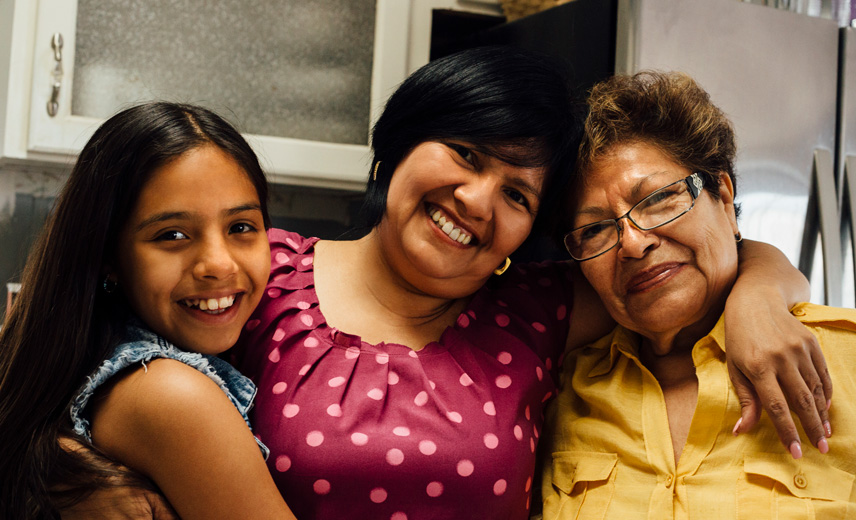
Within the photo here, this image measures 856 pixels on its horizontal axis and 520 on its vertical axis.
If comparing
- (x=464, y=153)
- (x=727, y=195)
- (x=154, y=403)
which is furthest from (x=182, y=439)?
(x=727, y=195)

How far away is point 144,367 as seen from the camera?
977 millimetres

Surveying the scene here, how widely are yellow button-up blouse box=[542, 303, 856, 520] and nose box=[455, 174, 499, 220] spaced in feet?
1.29

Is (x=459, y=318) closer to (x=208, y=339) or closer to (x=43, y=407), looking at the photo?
(x=208, y=339)

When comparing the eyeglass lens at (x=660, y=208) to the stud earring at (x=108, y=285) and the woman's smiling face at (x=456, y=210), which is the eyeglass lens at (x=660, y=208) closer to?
the woman's smiling face at (x=456, y=210)

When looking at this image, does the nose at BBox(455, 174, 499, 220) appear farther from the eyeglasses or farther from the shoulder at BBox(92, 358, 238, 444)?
the shoulder at BBox(92, 358, 238, 444)

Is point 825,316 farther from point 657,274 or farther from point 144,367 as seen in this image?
point 144,367

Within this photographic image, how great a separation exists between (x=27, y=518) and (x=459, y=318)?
741 mm

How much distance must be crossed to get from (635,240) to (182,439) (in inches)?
30.3

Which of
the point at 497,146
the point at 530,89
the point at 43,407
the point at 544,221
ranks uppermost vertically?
the point at 530,89

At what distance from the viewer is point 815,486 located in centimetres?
Answer: 111

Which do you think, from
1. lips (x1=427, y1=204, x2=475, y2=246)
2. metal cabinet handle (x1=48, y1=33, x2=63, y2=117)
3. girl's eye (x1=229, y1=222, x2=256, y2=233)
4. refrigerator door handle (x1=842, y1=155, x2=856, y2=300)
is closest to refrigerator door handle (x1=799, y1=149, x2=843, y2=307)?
refrigerator door handle (x1=842, y1=155, x2=856, y2=300)

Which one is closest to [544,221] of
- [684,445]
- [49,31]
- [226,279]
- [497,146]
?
[497,146]

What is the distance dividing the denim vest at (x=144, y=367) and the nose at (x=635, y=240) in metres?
0.66

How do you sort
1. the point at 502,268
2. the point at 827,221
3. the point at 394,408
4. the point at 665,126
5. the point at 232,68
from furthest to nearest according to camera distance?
1. the point at 232,68
2. the point at 827,221
3. the point at 502,268
4. the point at 665,126
5. the point at 394,408
